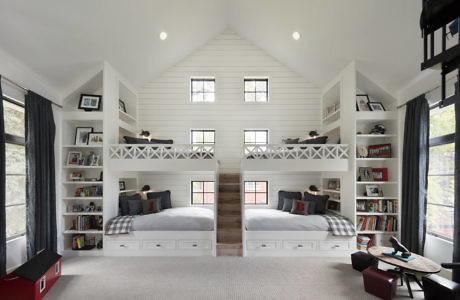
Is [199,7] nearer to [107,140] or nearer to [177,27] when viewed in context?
[177,27]

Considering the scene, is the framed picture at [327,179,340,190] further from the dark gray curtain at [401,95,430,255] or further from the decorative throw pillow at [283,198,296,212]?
the dark gray curtain at [401,95,430,255]

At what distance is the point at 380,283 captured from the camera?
3.13 metres

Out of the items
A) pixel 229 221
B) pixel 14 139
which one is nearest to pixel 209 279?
pixel 229 221

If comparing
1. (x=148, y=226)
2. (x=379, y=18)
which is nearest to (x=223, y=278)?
(x=148, y=226)

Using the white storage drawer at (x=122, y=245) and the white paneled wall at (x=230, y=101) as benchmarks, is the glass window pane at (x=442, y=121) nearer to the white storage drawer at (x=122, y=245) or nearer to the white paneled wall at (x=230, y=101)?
the white paneled wall at (x=230, y=101)

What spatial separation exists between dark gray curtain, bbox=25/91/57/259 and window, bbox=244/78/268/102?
14.2 ft

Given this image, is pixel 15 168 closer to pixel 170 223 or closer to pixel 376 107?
pixel 170 223

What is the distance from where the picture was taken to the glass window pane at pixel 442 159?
3729 millimetres

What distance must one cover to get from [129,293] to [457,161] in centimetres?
470

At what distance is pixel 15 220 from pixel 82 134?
189cm

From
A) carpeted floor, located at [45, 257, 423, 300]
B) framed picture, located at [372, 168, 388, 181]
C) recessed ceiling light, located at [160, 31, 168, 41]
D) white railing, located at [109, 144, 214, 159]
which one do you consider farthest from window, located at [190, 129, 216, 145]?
framed picture, located at [372, 168, 388, 181]

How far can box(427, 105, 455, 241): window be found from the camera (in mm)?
3742

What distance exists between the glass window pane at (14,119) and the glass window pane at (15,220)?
1.19m

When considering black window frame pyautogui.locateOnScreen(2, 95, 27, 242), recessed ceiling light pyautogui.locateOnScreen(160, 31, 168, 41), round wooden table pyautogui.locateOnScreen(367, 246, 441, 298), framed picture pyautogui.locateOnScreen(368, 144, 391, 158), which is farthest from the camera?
recessed ceiling light pyautogui.locateOnScreen(160, 31, 168, 41)
